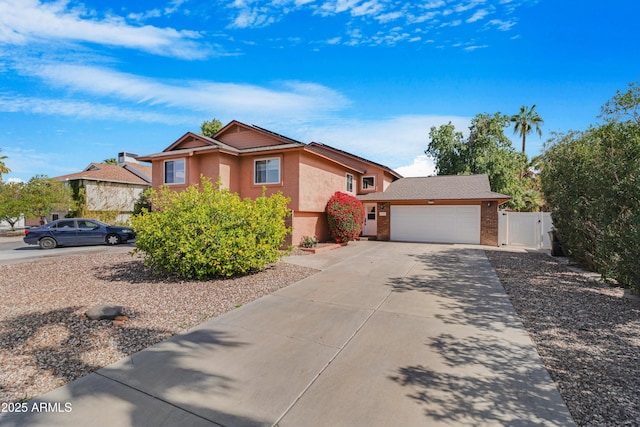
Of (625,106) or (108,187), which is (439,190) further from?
(108,187)

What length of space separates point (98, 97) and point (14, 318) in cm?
1064

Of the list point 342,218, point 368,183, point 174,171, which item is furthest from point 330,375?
point 368,183

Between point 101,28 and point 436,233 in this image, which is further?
point 436,233

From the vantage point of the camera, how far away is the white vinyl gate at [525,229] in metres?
15.9

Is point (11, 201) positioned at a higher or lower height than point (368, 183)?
lower

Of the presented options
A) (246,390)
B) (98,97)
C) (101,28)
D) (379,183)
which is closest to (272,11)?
(101,28)

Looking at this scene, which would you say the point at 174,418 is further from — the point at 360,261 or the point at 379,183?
the point at 379,183

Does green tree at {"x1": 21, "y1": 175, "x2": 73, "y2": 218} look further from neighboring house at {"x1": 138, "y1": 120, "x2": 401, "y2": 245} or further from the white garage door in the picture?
the white garage door

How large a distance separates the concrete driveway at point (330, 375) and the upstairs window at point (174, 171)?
12206 millimetres

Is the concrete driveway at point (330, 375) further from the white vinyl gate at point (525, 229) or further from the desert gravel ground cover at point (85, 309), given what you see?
the white vinyl gate at point (525, 229)

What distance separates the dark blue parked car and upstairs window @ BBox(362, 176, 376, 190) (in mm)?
14830

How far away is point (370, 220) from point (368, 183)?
9.21ft

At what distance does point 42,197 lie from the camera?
2280 cm

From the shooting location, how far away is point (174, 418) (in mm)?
2676
